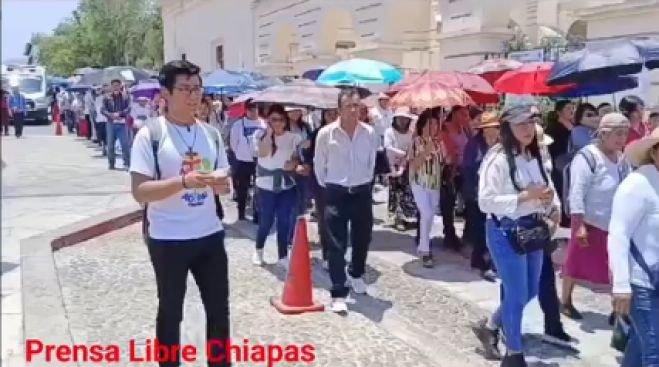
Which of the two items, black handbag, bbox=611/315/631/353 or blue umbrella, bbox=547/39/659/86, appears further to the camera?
blue umbrella, bbox=547/39/659/86

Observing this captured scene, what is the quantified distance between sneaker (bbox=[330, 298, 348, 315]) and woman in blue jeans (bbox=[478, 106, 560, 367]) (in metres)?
1.79

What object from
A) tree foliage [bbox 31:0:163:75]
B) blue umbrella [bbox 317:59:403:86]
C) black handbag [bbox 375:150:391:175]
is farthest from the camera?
tree foliage [bbox 31:0:163:75]

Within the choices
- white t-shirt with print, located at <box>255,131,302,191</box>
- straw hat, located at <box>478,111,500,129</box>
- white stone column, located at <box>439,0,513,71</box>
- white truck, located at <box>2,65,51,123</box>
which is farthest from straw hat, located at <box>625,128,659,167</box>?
white truck, located at <box>2,65,51,123</box>

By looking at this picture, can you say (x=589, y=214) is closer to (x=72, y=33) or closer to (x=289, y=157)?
(x=289, y=157)

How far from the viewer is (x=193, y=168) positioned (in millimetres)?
4477

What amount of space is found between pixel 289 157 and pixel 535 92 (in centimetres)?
294

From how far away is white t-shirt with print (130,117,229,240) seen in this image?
4.46 metres

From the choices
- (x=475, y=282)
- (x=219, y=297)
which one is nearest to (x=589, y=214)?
(x=475, y=282)

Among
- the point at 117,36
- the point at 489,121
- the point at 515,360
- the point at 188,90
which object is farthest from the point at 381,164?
the point at 117,36

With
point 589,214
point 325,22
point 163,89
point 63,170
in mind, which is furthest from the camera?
point 325,22

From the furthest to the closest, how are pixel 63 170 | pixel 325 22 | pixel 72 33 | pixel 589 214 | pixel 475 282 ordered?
pixel 72 33, pixel 325 22, pixel 63 170, pixel 475 282, pixel 589 214

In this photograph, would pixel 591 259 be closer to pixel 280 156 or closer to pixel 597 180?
A: pixel 597 180

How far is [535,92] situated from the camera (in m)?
9.45

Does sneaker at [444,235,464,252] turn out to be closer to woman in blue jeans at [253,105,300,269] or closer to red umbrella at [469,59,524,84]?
woman in blue jeans at [253,105,300,269]
